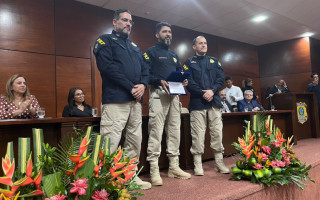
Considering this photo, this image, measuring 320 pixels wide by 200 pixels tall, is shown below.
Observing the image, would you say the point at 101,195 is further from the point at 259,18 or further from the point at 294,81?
the point at 294,81

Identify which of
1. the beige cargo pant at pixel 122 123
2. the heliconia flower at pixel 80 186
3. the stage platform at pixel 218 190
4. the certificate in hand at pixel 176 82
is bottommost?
the stage platform at pixel 218 190

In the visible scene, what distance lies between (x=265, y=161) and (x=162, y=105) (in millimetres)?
899

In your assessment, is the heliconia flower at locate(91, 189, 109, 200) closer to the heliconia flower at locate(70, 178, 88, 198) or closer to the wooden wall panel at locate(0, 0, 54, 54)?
the heliconia flower at locate(70, 178, 88, 198)

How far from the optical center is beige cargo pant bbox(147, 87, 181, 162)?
200 cm

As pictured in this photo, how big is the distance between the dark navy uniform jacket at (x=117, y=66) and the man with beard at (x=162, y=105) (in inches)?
7.8

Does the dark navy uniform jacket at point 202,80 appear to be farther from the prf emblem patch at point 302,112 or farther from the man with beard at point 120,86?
the prf emblem patch at point 302,112

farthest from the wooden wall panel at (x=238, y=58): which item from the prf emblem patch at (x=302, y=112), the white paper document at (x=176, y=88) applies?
the white paper document at (x=176, y=88)

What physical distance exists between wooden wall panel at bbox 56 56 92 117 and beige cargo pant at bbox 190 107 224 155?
238 centimetres

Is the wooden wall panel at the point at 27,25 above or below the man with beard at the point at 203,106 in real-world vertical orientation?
above

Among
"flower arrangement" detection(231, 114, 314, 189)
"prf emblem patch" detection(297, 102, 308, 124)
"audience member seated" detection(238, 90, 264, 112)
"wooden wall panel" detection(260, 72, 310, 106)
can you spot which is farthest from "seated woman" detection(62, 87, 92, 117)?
"wooden wall panel" detection(260, 72, 310, 106)

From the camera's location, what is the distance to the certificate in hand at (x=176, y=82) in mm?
1968

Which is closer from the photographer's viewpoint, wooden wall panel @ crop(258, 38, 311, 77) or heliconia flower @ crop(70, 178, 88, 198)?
heliconia flower @ crop(70, 178, 88, 198)

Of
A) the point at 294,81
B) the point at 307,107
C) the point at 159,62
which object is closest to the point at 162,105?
the point at 159,62

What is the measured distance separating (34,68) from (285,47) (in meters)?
6.07
